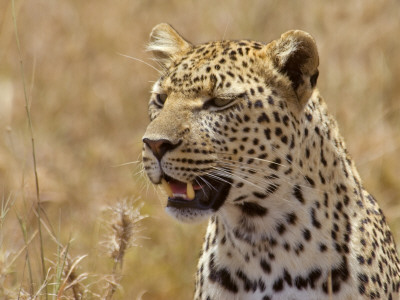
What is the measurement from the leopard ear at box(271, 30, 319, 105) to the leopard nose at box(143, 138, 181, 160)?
78cm

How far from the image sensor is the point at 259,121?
187 inches

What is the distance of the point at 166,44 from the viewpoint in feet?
18.4

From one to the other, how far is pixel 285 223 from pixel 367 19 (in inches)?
231

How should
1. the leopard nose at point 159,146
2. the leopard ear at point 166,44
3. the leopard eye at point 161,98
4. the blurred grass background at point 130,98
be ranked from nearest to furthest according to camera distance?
the leopard nose at point 159,146 → the leopard eye at point 161,98 → the leopard ear at point 166,44 → the blurred grass background at point 130,98

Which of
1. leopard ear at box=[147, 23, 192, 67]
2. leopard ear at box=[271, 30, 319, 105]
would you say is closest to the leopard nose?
leopard ear at box=[271, 30, 319, 105]

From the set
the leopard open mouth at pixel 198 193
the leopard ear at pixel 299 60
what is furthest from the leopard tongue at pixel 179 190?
the leopard ear at pixel 299 60

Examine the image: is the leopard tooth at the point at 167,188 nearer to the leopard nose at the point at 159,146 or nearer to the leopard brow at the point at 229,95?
the leopard nose at the point at 159,146

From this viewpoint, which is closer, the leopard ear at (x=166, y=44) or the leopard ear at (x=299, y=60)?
the leopard ear at (x=299, y=60)

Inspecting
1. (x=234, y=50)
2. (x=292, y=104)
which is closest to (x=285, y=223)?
(x=292, y=104)

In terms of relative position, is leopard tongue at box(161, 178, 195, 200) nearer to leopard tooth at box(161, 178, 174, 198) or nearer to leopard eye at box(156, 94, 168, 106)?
leopard tooth at box(161, 178, 174, 198)

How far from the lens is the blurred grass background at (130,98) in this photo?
320 inches

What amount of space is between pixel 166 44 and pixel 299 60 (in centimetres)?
106

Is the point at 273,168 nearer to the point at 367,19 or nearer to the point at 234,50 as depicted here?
the point at 234,50

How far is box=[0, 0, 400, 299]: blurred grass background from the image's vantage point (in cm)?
812
